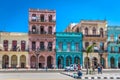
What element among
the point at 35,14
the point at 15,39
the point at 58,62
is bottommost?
the point at 58,62

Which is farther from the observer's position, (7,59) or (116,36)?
(116,36)

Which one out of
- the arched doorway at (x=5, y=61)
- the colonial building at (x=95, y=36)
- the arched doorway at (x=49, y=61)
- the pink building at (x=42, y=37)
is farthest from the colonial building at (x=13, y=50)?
the colonial building at (x=95, y=36)

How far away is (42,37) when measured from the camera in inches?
2977

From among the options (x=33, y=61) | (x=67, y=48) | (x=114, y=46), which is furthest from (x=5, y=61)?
(x=114, y=46)

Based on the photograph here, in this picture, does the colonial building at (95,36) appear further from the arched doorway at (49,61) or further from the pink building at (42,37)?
the arched doorway at (49,61)

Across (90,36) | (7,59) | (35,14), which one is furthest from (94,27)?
(7,59)

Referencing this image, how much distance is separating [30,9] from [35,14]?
160 cm

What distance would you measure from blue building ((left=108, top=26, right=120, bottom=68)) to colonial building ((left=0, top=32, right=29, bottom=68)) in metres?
19.8

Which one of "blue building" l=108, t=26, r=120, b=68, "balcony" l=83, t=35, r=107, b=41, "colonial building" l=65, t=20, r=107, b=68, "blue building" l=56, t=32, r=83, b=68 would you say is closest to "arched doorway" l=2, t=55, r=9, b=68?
"blue building" l=56, t=32, r=83, b=68

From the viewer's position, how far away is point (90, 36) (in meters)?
78.3

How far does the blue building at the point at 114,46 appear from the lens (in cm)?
7875

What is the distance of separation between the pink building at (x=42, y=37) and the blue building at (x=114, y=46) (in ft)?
44.6

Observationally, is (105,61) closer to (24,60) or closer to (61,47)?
(61,47)

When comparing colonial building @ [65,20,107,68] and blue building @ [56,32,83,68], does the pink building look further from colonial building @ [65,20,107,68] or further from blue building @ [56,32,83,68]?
colonial building @ [65,20,107,68]
